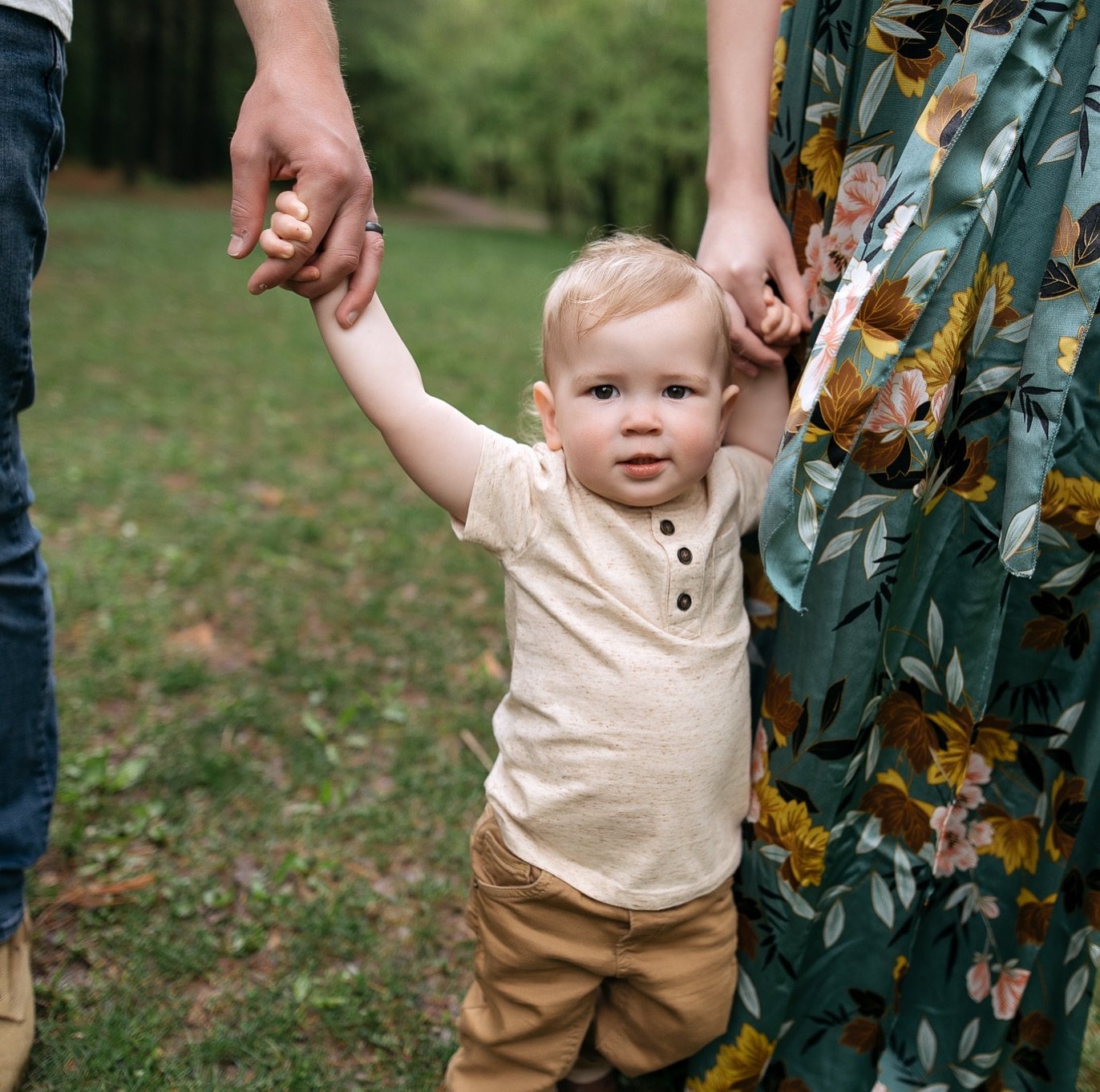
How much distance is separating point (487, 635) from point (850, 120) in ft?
6.96

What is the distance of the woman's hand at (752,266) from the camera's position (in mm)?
1498

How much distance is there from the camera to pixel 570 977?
4.80ft

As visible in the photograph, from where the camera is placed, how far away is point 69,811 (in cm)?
223

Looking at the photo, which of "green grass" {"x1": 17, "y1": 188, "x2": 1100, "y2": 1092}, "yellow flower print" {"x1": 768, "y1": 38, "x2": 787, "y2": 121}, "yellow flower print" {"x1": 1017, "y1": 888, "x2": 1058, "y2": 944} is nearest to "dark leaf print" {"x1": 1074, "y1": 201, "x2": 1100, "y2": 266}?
"yellow flower print" {"x1": 768, "y1": 38, "x2": 787, "y2": 121}

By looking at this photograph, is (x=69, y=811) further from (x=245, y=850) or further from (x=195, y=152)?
(x=195, y=152)

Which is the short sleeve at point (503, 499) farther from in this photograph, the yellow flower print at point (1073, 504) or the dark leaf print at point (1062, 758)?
the dark leaf print at point (1062, 758)

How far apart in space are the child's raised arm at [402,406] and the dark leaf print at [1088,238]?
78cm

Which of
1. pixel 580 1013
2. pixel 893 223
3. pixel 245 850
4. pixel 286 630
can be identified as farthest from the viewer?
pixel 286 630

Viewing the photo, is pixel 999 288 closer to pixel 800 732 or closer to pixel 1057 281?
pixel 1057 281

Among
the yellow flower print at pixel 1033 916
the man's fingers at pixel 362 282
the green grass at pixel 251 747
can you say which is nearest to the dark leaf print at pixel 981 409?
the yellow flower print at pixel 1033 916

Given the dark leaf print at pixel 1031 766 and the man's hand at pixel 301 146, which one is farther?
the dark leaf print at pixel 1031 766

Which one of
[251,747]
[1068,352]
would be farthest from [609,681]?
[251,747]

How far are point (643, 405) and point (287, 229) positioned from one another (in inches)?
20.3

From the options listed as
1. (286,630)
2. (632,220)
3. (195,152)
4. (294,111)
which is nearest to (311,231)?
(294,111)
